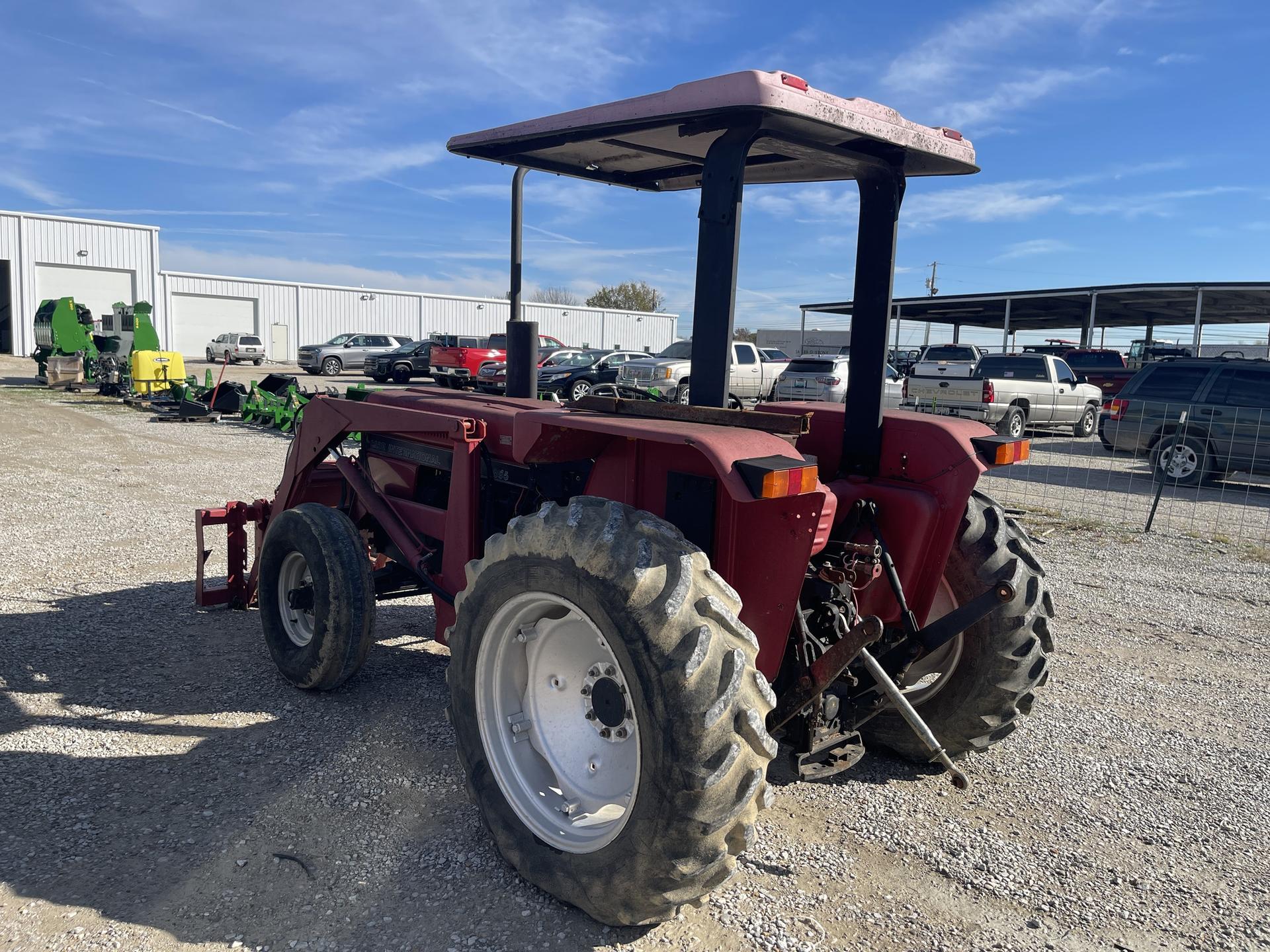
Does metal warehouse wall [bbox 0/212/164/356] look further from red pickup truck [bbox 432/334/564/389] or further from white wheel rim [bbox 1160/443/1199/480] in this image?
white wheel rim [bbox 1160/443/1199/480]

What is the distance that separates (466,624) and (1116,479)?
1310 centimetres

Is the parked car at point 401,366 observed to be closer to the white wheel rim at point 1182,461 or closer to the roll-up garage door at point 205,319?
the roll-up garage door at point 205,319

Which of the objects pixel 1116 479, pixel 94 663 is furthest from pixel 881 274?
pixel 1116 479

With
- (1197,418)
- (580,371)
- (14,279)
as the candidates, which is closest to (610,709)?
(1197,418)

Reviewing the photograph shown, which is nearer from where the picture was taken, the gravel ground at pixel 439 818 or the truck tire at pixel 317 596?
the gravel ground at pixel 439 818

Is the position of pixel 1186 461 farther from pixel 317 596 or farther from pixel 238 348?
pixel 238 348

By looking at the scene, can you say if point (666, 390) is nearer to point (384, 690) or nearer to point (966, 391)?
point (966, 391)

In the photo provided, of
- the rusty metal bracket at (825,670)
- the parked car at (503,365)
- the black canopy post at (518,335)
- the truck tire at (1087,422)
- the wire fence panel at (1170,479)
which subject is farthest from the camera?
the parked car at (503,365)

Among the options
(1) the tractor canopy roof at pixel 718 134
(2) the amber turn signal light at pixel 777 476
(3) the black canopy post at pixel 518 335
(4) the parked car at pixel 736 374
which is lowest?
(4) the parked car at pixel 736 374

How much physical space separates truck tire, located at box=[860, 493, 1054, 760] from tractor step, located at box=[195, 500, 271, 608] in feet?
12.1

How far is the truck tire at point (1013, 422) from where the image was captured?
1756 centimetres

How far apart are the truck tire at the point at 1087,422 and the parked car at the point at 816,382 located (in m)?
3.97

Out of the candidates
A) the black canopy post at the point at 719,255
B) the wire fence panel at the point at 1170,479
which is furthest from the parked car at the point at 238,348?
the black canopy post at the point at 719,255

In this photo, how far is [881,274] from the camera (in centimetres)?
331
